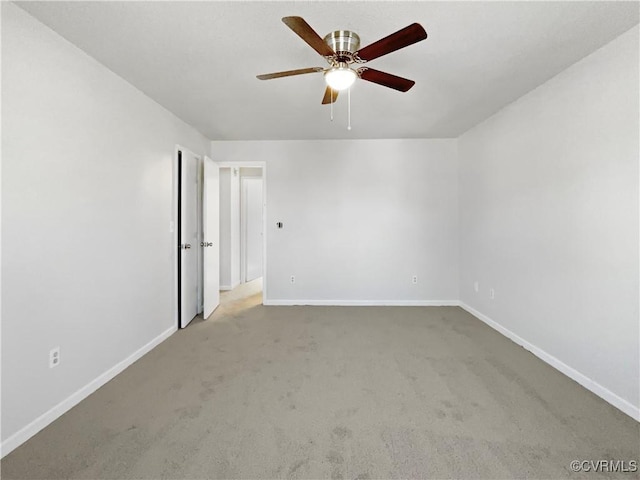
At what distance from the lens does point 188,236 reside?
372 cm

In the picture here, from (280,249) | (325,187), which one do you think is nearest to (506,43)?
(325,187)

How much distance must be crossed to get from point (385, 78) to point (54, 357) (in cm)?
268

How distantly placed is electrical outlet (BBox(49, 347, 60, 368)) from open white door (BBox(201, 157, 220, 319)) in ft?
6.36

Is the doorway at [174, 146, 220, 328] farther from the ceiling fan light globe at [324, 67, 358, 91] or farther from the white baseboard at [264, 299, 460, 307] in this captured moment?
the ceiling fan light globe at [324, 67, 358, 91]

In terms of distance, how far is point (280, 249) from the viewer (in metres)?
4.60

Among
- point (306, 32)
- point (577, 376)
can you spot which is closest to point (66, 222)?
point (306, 32)

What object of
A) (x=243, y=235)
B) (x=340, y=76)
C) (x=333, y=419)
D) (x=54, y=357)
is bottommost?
(x=333, y=419)

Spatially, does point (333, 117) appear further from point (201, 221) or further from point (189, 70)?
point (201, 221)

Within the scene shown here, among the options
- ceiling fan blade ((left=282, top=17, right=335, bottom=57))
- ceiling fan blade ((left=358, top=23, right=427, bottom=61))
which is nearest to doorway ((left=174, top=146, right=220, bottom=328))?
ceiling fan blade ((left=282, top=17, right=335, bottom=57))

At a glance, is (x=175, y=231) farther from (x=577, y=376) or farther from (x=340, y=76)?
(x=577, y=376)

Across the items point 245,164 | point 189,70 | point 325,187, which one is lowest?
point 325,187

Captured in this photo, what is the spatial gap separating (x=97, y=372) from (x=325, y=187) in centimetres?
333

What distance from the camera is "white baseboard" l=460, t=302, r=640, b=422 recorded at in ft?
6.37

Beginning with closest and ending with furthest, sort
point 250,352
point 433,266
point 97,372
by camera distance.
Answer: point 97,372, point 250,352, point 433,266
